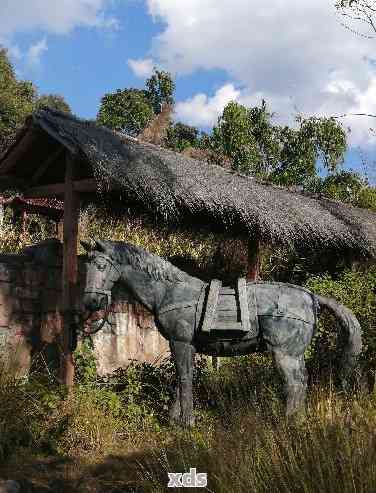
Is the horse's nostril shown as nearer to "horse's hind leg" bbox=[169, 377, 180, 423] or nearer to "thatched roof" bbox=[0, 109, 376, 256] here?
"horse's hind leg" bbox=[169, 377, 180, 423]

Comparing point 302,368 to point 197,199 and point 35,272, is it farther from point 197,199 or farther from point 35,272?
point 35,272

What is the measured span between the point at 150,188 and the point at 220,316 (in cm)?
194

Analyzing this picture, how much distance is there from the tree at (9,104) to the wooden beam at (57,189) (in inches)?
502

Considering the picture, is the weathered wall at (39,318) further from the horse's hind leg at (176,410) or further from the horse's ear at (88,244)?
the horse's hind leg at (176,410)

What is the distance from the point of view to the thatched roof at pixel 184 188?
259 inches

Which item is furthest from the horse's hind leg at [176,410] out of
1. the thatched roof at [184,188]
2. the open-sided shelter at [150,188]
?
the thatched roof at [184,188]

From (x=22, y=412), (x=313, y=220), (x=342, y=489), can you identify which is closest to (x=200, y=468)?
(x=342, y=489)

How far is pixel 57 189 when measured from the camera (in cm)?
738

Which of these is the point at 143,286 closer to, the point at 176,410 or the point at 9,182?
the point at 176,410

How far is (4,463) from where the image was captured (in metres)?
4.77

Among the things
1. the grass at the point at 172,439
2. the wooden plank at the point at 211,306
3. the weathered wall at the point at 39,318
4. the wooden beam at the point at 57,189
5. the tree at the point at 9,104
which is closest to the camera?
the grass at the point at 172,439

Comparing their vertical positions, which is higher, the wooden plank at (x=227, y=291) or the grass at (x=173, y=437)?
the wooden plank at (x=227, y=291)

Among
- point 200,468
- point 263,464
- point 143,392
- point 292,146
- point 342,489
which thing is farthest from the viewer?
point 292,146

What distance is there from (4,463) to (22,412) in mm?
623
